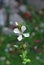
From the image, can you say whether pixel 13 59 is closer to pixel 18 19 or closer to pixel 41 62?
pixel 41 62

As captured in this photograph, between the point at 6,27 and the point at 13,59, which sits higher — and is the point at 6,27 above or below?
→ above

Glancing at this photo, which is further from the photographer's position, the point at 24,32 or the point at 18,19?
the point at 18,19

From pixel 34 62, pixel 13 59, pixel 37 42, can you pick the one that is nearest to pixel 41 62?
pixel 34 62

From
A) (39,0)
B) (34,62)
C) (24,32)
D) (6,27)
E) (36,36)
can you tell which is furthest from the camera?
(39,0)

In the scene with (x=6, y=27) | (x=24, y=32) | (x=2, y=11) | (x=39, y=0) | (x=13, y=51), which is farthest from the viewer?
(x=39, y=0)

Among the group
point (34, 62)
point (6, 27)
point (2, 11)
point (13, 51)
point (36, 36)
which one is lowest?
point (34, 62)

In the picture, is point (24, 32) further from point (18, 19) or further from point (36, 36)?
point (18, 19)

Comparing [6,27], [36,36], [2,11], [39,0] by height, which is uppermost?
[39,0]

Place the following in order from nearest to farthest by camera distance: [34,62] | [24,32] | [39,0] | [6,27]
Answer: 1. [24,32]
2. [34,62]
3. [6,27]
4. [39,0]

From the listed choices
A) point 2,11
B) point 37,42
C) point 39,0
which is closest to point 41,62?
point 37,42
